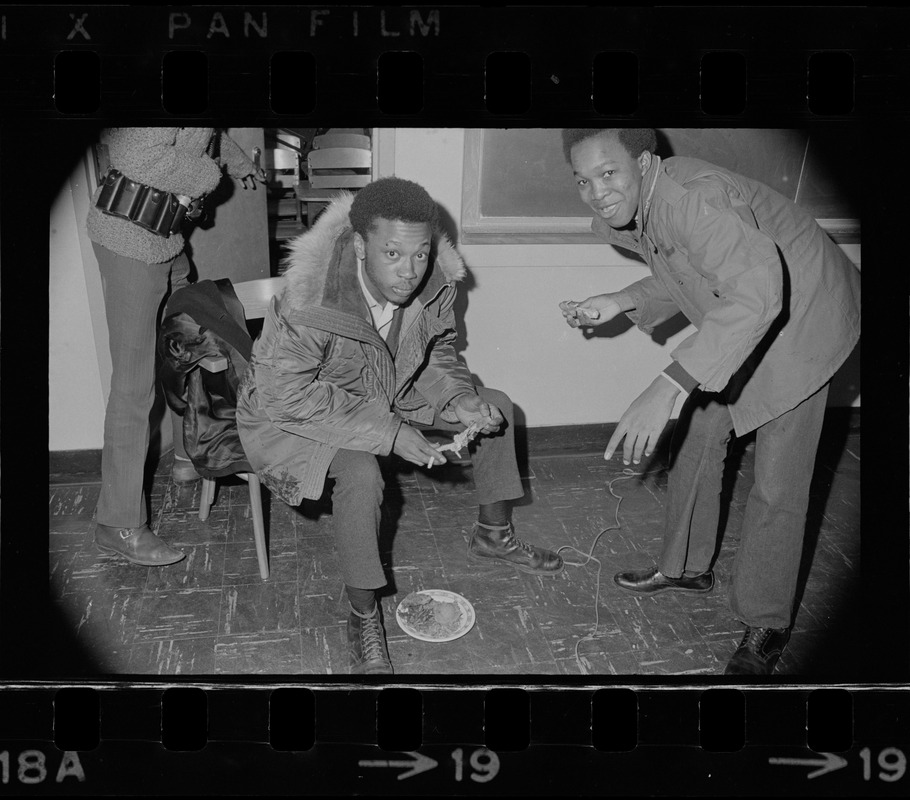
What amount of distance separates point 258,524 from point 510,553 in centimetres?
93

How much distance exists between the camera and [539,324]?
4004mm

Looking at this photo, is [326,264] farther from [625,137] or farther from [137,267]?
[625,137]

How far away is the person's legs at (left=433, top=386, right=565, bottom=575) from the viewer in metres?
3.32

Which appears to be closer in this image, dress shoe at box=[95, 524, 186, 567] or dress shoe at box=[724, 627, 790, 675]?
dress shoe at box=[724, 627, 790, 675]

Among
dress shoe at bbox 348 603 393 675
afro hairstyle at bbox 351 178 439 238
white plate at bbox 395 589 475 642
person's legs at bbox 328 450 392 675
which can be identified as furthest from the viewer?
white plate at bbox 395 589 475 642

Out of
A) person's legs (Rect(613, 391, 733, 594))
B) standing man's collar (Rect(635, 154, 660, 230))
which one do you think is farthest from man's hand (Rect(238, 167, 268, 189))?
person's legs (Rect(613, 391, 733, 594))

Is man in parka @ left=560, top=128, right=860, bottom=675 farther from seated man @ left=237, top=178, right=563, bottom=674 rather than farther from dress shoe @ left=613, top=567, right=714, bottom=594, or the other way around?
seated man @ left=237, top=178, right=563, bottom=674

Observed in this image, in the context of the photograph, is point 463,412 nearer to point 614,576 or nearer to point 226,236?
point 614,576
